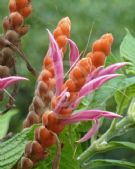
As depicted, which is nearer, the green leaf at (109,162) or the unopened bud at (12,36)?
the unopened bud at (12,36)

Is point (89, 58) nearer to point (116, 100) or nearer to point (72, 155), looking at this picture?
point (72, 155)

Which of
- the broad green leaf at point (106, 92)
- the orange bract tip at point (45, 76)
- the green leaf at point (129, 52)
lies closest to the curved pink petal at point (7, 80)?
the orange bract tip at point (45, 76)

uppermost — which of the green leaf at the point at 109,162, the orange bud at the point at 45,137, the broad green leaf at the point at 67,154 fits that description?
the orange bud at the point at 45,137

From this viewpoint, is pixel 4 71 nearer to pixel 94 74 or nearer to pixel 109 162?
pixel 94 74

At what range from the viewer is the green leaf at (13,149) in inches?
20.9

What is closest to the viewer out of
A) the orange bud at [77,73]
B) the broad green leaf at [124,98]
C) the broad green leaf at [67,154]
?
the orange bud at [77,73]

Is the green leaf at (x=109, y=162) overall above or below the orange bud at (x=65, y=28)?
below

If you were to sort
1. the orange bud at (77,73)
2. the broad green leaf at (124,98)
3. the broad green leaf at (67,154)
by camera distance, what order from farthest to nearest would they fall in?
the broad green leaf at (124,98)
the broad green leaf at (67,154)
the orange bud at (77,73)

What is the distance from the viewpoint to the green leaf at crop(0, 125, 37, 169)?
530mm

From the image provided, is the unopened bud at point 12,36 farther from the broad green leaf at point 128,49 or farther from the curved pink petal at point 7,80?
the broad green leaf at point 128,49

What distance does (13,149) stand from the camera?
1.77 feet

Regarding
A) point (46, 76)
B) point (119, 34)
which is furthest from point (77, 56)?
point (119, 34)

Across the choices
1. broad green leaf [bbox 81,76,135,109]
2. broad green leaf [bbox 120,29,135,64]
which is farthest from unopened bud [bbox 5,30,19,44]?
broad green leaf [bbox 120,29,135,64]

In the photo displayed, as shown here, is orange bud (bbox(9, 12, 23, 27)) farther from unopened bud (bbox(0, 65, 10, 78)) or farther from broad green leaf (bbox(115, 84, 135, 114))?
broad green leaf (bbox(115, 84, 135, 114))
